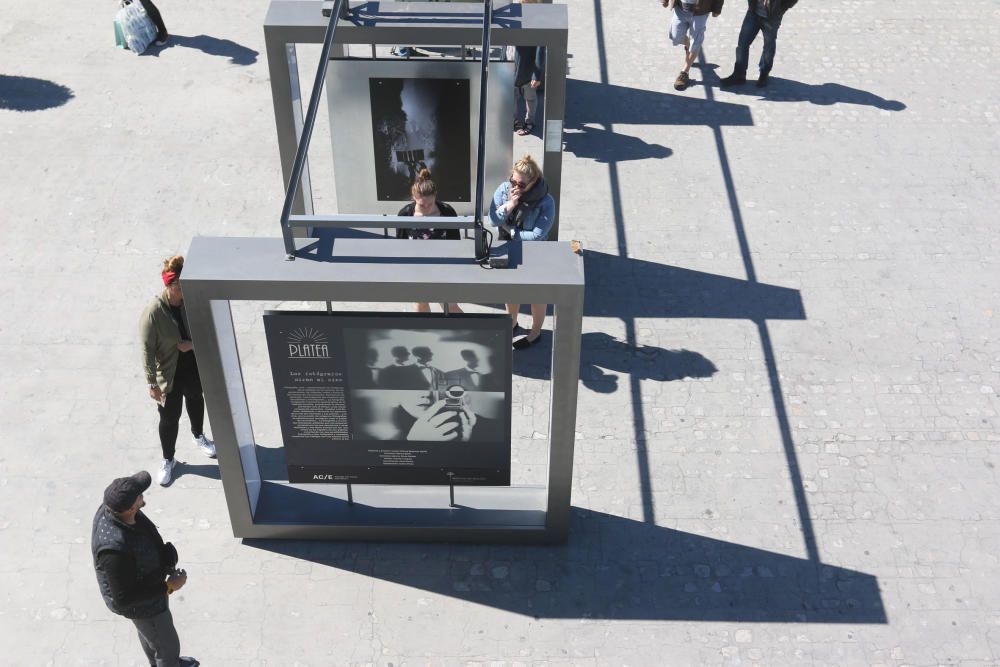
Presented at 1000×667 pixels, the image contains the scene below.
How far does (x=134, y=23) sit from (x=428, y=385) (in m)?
8.30

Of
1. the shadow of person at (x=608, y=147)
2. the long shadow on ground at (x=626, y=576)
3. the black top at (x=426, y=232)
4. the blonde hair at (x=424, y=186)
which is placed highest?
the blonde hair at (x=424, y=186)

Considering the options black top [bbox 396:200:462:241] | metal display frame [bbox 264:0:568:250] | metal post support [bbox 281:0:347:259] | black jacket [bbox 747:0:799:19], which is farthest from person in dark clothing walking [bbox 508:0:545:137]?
metal post support [bbox 281:0:347:259]

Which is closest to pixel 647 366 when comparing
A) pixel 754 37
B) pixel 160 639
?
pixel 160 639

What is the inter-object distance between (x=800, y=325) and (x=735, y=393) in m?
1.08

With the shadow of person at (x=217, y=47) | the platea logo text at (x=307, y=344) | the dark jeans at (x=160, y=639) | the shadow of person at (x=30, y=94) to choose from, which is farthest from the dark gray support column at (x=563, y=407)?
the shadow of person at (x=30, y=94)

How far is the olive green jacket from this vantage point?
22.4 ft

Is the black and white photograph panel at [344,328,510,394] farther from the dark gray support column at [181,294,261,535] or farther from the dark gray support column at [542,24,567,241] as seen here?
the dark gray support column at [542,24,567,241]

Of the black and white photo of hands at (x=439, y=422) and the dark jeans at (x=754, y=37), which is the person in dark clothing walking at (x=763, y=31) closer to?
the dark jeans at (x=754, y=37)

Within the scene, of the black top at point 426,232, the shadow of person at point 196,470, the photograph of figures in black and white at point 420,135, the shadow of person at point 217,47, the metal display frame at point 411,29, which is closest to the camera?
the shadow of person at point 196,470

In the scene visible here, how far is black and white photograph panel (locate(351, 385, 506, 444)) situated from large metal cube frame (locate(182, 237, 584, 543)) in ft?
1.31

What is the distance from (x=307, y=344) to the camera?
615cm

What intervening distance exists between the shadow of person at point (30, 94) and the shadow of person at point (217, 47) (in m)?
1.29

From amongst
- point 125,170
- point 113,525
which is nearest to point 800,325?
point 113,525

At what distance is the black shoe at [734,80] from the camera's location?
12.3m
